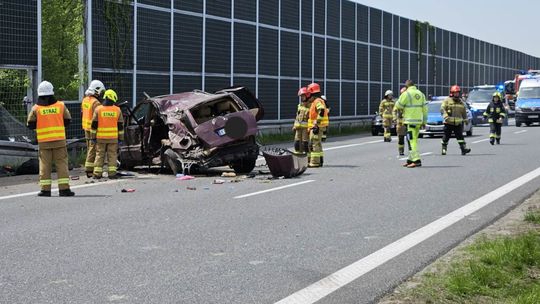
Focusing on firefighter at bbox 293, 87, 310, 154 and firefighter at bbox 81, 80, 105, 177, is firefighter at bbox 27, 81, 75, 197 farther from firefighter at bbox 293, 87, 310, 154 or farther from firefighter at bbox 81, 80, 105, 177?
firefighter at bbox 293, 87, 310, 154

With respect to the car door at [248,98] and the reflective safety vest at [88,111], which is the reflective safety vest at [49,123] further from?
the car door at [248,98]

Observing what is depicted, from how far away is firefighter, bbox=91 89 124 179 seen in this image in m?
15.1

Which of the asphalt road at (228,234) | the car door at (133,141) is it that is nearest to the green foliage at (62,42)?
the car door at (133,141)

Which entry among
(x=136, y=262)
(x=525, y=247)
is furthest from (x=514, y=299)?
(x=136, y=262)

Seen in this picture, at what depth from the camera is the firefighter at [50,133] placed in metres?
12.4

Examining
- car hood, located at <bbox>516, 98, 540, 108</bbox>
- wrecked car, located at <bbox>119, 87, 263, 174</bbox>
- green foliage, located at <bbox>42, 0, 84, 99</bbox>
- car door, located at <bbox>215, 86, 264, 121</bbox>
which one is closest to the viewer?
wrecked car, located at <bbox>119, 87, 263, 174</bbox>

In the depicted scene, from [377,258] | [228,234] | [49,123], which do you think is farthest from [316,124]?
[377,258]

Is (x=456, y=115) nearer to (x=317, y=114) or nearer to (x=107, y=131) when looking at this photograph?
(x=317, y=114)

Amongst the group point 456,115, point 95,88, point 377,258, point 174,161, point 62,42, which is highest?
point 62,42

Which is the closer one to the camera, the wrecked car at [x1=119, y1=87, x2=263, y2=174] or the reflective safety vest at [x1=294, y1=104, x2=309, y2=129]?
the wrecked car at [x1=119, y1=87, x2=263, y2=174]

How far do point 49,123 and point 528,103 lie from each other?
33501 millimetres

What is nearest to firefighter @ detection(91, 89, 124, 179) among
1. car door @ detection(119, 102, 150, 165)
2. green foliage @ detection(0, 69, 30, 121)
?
car door @ detection(119, 102, 150, 165)

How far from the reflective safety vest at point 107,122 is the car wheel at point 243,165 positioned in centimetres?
251

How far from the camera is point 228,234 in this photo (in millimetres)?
8602
